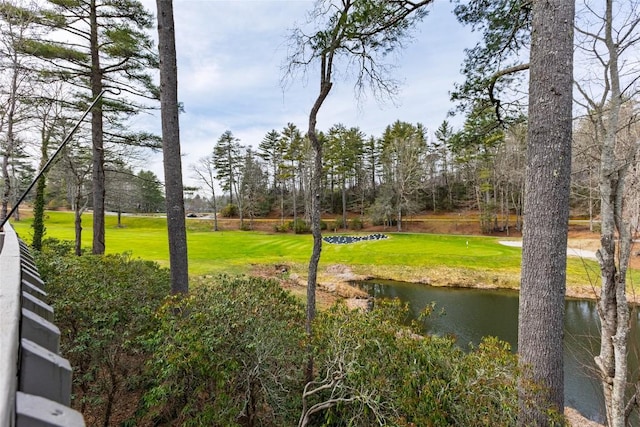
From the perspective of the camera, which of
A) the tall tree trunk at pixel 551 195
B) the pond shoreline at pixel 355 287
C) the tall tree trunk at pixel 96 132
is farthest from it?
the pond shoreline at pixel 355 287

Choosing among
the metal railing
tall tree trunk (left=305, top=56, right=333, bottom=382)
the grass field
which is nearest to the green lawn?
the grass field

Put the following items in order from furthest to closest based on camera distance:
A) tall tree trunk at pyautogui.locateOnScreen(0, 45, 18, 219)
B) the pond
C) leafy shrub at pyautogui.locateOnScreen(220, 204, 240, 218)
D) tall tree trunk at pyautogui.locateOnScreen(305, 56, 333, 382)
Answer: leafy shrub at pyautogui.locateOnScreen(220, 204, 240, 218) < tall tree trunk at pyautogui.locateOnScreen(0, 45, 18, 219) < the pond < tall tree trunk at pyautogui.locateOnScreen(305, 56, 333, 382)

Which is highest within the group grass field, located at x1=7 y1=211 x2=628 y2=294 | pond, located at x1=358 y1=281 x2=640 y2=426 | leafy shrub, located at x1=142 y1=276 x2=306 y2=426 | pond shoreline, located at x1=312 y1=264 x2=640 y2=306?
leafy shrub, located at x1=142 y1=276 x2=306 y2=426

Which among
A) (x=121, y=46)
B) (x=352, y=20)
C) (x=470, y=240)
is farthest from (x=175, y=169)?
(x=470, y=240)

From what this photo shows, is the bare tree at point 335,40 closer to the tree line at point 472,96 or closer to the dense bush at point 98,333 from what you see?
the tree line at point 472,96

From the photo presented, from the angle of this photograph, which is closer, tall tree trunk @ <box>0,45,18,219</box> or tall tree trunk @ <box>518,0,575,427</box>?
tall tree trunk @ <box>518,0,575,427</box>

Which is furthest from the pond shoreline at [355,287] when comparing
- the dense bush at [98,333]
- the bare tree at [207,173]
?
the bare tree at [207,173]

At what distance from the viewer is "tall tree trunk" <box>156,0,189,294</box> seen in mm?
4074

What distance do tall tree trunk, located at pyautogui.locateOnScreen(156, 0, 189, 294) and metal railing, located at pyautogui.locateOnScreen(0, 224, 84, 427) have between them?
3.27 meters

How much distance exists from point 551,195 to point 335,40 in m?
3.51

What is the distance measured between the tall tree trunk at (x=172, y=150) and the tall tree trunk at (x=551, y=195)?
4134mm

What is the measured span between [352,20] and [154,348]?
15.7ft

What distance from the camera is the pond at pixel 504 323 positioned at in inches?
225

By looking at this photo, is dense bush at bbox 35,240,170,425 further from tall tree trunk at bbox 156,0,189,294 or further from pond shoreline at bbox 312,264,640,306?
pond shoreline at bbox 312,264,640,306
